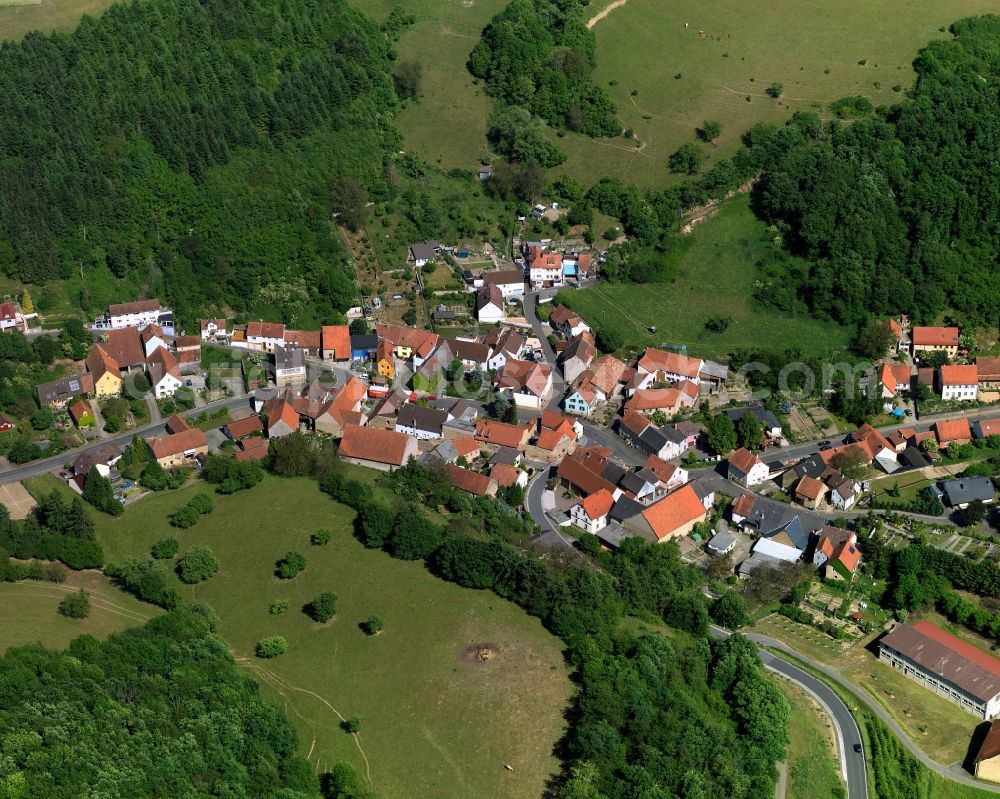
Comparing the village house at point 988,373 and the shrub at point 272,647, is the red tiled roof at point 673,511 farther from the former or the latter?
the village house at point 988,373

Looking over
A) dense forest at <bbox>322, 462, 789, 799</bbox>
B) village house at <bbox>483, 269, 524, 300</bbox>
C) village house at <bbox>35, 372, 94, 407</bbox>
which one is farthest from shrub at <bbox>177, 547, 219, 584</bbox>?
village house at <bbox>483, 269, 524, 300</bbox>

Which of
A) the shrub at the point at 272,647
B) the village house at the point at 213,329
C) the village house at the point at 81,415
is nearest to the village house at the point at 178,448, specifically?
the village house at the point at 81,415

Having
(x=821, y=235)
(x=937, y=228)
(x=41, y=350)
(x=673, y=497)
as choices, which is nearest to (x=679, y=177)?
(x=821, y=235)

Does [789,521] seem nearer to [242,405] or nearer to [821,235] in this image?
[821,235]

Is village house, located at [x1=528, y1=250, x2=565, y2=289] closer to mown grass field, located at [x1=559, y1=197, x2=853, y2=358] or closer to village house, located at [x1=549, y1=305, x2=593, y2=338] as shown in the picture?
mown grass field, located at [x1=559, y1=197, x2=853, y2=358]

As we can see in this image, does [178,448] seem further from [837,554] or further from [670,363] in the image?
[837,554]

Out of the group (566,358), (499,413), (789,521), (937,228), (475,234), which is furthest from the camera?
(475,234)
